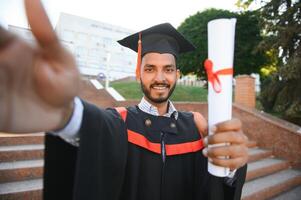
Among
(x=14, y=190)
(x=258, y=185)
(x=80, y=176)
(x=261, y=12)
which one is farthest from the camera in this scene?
(x=261, y=12)

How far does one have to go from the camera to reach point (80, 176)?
51.8 inches

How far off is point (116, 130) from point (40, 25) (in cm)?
102

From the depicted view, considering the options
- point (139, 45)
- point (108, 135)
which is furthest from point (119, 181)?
point (139, 45)

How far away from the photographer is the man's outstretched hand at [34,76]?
0.62 meters

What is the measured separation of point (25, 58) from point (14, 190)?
3.49 meters

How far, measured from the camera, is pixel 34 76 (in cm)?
66

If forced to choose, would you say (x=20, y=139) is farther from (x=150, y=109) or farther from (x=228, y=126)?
(x=228, y=126)

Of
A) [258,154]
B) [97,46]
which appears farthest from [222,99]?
[97,46]

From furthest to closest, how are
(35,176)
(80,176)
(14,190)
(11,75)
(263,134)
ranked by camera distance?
1. (263,134)
2. (35,176)
3. (14,190)
4. (80,176)
5. (11,75)

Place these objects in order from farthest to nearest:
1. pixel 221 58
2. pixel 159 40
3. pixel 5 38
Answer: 1. pixel 159 40
2. pixel 221 58
3. pixel 5 38

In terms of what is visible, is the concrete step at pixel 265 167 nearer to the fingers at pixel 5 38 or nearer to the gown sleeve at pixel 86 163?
the gown sleeve at pixel 86 163

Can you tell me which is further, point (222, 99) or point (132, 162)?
point (132, 162)

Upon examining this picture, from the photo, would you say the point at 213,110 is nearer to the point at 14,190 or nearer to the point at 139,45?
the point at 139,45

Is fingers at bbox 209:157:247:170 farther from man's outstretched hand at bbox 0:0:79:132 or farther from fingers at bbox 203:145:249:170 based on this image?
man's outstretched hand at bbox 0:0:79:132
